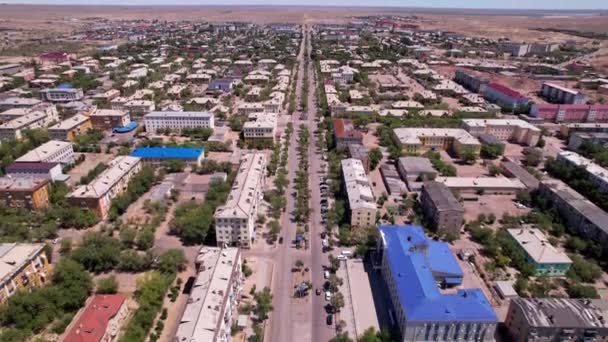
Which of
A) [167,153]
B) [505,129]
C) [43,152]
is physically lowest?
[167,153]

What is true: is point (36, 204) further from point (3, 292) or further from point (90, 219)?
point (3, 292)

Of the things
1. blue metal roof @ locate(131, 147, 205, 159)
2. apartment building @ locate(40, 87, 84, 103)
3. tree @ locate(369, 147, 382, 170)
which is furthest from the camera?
apartment building @ locate(40, 87, 84, 103)

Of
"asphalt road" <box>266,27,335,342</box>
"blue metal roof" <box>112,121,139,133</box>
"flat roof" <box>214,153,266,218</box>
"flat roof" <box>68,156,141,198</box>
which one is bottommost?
"asphalt road" <box>266,27,335,342</box>

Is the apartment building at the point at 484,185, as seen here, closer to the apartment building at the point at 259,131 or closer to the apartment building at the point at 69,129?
the apartment building at the point at 259,131

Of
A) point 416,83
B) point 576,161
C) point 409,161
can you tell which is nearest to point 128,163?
point 409,161

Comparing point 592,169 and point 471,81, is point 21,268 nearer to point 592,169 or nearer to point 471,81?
point 592,169

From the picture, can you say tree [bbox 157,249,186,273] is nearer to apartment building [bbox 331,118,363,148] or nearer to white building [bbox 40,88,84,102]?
apartment building [bbox 331,118,363,148]

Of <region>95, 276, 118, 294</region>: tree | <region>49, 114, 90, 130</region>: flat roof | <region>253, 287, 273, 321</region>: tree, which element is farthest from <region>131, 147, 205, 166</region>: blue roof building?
<region>253, 287, 273, 321</region>: tree

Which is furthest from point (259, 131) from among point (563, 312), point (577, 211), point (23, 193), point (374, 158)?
point (563, 312)
